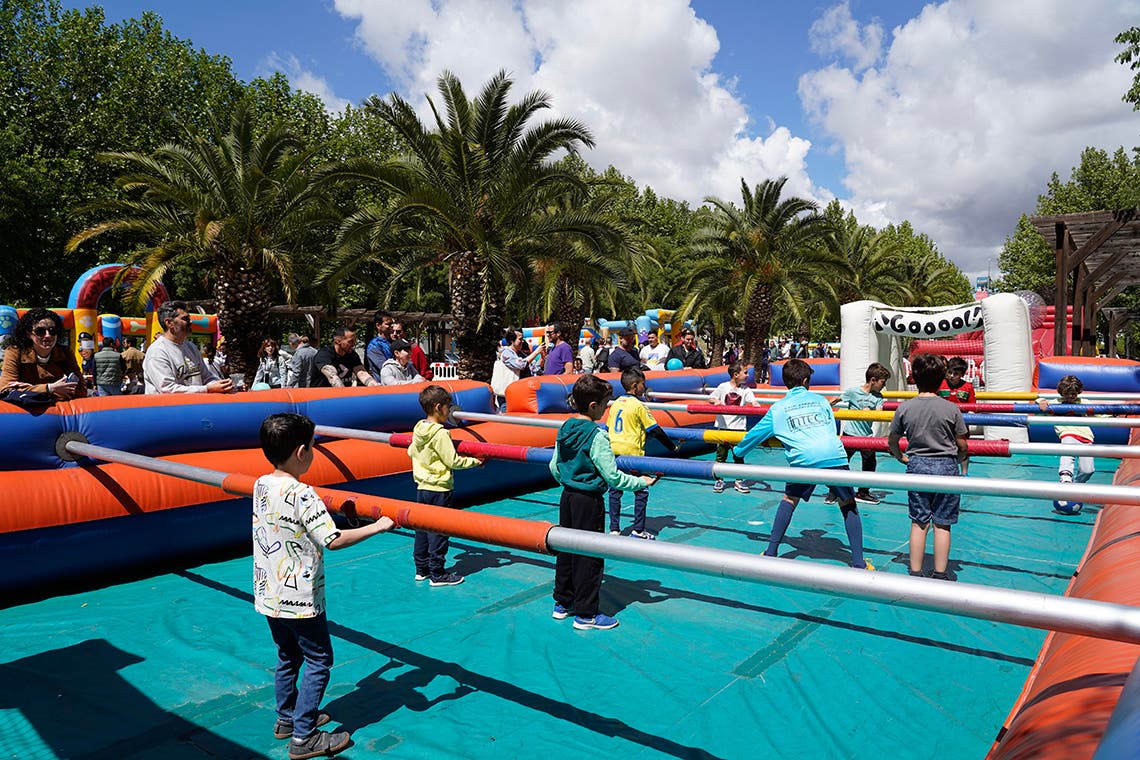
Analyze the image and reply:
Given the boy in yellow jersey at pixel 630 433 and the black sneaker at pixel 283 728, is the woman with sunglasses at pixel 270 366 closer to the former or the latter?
the boy in yellow jersey at pixel 630 433

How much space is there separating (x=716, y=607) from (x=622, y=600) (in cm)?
64

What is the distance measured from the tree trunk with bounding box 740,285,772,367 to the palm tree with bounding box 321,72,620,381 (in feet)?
24.2

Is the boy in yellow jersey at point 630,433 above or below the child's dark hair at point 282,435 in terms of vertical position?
below

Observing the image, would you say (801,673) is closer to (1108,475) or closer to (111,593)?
(111,593)

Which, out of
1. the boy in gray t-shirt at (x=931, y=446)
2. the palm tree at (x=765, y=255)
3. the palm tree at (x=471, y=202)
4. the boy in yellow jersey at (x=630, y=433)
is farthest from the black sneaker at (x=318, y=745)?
the palm tree at (x=765, y=255)

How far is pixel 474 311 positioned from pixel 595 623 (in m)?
9.64

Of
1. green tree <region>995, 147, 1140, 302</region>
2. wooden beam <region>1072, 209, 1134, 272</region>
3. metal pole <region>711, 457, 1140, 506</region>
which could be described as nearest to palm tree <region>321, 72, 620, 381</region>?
metal pole <region>711, 457, 1140, 506</region>

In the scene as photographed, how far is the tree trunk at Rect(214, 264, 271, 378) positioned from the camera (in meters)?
15.1

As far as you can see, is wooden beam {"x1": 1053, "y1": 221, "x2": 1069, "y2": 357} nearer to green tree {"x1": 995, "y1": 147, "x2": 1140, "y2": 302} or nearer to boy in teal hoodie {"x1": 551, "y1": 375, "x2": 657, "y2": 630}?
boy in teal hoodie {"x1": 551, "y1": 375, "x2": 657, "y2": 630}

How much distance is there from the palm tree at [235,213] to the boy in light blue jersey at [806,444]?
11389 millimetres

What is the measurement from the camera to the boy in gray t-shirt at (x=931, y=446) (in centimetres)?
497

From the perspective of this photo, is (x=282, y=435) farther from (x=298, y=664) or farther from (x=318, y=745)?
(x=318, y=745)

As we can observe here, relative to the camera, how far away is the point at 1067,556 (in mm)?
5957

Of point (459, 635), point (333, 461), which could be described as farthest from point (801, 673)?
point (333, 461)
